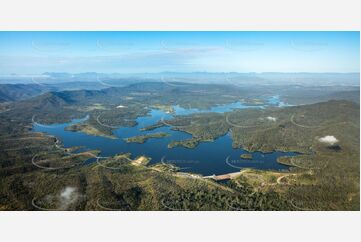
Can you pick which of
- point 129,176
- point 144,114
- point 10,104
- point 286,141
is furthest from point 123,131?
point 10,104

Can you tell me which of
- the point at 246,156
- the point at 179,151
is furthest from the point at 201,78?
the point at 246,156

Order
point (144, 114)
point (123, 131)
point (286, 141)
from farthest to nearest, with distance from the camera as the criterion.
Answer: point (144, 114)
point (123, 131)
point (286, 141)

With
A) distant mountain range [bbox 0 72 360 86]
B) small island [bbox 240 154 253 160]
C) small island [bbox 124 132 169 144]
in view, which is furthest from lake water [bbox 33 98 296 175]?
distant mountain range [bbox 0 72 360 86]

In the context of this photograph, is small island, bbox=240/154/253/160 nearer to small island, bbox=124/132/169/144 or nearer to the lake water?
the lake water

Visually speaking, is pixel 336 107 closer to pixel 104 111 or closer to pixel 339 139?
pixel 339 139

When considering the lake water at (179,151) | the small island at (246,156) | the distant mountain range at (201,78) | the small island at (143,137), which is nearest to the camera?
the lake water at (179,151)

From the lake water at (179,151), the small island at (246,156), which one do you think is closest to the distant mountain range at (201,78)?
the lake water at (179,151)

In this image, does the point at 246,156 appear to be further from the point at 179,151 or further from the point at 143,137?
the point at 143,137

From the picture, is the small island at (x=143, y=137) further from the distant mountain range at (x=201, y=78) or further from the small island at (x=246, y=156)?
the distant mountain range at (x=201, y=78)
